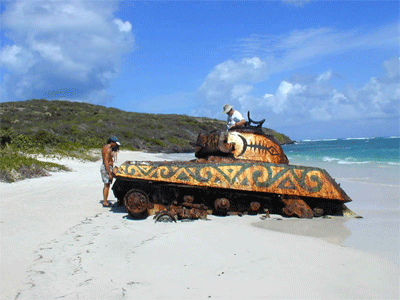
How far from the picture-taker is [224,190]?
6.92 m

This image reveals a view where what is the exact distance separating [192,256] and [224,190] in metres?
2.45

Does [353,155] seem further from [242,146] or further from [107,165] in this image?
[107,165]

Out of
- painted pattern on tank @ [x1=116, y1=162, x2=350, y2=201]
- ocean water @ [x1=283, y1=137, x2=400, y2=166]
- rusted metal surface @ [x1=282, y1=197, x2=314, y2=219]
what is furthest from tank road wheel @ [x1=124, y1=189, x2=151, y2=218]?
ocean water @ [x1=283, y1=137, x2=400, y2=166]

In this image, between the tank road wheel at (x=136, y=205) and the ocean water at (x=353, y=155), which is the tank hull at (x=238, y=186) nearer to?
the tank road wheel at (x=136, y=205)

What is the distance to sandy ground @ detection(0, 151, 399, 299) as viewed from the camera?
3.60 metres

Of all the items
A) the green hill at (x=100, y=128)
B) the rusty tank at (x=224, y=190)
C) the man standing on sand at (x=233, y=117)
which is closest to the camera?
the rusty tank at (x=224, y=190)

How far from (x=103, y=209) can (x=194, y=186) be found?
2087 millimetres

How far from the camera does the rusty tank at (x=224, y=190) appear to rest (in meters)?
6.74

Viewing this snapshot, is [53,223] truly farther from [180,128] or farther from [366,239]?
[180,128]

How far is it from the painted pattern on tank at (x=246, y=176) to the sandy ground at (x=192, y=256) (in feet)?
1.91

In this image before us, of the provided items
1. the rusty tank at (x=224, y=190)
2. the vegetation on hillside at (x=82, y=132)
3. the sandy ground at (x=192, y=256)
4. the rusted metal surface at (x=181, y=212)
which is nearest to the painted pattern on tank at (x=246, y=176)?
the rusty tank at (x=224, y=190)

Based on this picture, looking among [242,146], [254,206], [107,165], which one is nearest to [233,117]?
[242,146]

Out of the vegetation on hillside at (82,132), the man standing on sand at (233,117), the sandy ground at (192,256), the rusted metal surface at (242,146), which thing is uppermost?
the vegetation on hillside at (82,132)

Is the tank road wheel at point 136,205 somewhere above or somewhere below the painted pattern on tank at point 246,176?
below
